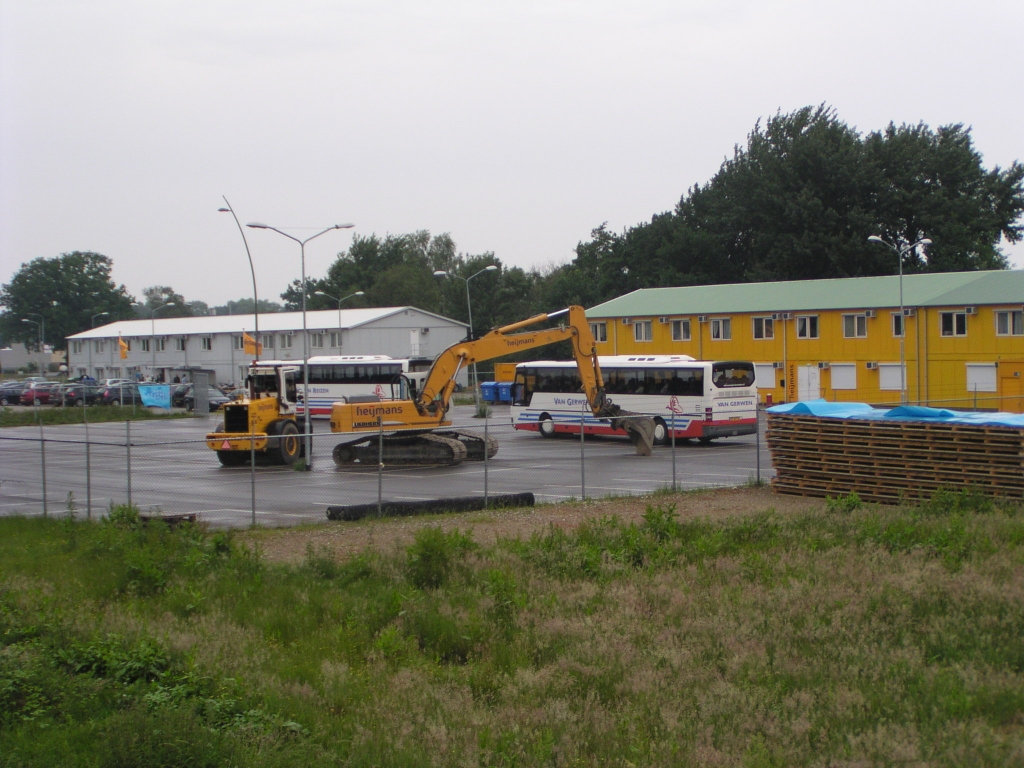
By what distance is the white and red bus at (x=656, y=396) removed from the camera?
36344 mm

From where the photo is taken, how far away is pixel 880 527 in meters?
15.4

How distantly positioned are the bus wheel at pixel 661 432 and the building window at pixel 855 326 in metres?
23.2

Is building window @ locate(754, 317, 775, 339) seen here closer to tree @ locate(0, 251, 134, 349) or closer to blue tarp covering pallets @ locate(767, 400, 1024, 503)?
blue tarp covering pallets @ locate(767, 400, 1024, 503)

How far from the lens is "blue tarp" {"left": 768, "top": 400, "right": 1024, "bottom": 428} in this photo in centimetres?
1944

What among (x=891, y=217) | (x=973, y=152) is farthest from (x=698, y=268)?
(x=973, y=152)

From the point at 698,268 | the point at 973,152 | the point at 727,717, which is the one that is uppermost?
the point at 973,152

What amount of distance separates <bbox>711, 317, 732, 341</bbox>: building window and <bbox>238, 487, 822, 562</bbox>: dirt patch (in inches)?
1570

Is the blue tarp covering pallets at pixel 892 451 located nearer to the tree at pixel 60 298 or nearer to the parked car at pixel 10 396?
the parked car at pixel 10 396

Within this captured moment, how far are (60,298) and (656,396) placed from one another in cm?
12261

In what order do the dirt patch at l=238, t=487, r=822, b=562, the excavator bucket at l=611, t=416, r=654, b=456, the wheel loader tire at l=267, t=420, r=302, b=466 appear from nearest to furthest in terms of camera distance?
the dirt patch at l=238, t=487, r=822, b=562
the wheel loader tire at l=267, t=420, r=302, b=466
the excavator bucket at l=611, t=416, r=654, b=456

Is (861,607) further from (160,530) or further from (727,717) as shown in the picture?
(160,530)

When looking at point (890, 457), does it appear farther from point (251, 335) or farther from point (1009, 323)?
point (251, 335)

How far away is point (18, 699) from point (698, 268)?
8091 centimetres

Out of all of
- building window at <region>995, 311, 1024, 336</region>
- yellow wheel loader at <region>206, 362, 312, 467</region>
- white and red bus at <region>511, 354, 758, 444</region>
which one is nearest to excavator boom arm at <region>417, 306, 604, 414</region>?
white and red bus at <region>511, 354, 758, 444</region>
